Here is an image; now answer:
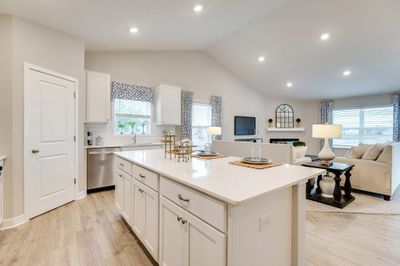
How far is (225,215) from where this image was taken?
3.49 ft

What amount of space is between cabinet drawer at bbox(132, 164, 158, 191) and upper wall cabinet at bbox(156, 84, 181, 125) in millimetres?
3005

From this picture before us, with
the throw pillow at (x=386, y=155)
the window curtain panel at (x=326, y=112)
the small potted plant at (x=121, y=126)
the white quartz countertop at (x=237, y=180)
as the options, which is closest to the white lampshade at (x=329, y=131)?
the throw pillow at (x=386, y=155)

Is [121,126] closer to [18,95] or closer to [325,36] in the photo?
[18,95]

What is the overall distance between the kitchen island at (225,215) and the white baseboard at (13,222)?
1957 millimetres

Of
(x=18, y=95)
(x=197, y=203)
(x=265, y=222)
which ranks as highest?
(x=18, y=95)

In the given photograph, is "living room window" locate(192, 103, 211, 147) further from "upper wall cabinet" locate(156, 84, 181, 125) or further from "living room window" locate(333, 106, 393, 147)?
"living room window" locate(333, 106, 393, 147)

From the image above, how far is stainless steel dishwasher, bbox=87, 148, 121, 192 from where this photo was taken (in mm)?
3855

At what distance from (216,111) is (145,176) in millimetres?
4972

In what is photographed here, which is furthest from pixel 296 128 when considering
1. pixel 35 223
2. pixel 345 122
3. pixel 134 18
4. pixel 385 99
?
pixel 35 223

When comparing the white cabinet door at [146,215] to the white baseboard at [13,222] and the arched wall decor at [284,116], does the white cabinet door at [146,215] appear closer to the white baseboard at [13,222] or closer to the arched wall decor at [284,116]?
the white baseboard at [13,222]

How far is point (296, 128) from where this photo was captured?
8.48 meters

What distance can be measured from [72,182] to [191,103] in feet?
11.7

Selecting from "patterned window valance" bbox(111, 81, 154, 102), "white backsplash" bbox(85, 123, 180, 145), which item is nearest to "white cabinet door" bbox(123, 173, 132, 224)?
"white backsplash" bbox(85, 123, 180, 145)

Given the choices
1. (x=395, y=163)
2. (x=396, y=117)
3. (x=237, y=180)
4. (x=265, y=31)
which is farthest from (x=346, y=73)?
(x=237, y=180)
